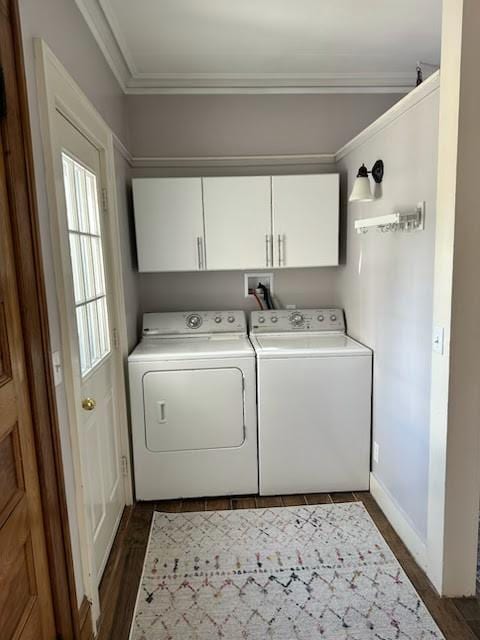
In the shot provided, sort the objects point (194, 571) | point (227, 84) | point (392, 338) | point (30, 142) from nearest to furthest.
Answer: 1. point (30, 142)
2. point (194, 571)
3. point (392, 338)
4. point (227, 84)

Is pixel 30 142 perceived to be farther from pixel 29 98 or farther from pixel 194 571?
pixel 194 571

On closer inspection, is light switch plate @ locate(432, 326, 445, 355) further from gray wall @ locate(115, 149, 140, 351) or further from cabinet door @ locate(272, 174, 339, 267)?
gray wall @ locate(115, 149, 140, 351)

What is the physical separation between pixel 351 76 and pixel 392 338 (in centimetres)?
183

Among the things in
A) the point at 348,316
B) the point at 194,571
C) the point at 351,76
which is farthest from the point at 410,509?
the point at 351,76

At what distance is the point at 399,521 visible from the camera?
2135 mm

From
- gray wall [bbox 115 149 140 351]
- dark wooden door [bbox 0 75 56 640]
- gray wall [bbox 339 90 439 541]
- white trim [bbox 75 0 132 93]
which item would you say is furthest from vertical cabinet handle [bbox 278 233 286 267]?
dark wooden door [bbox 0 75 56 640]

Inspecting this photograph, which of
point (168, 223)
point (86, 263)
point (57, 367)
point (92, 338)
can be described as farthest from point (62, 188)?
point (168, 223)

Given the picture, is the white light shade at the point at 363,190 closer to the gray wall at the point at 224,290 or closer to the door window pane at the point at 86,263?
the gray wall at the point at 224,290

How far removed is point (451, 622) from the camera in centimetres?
162

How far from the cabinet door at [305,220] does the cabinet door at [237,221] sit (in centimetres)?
7

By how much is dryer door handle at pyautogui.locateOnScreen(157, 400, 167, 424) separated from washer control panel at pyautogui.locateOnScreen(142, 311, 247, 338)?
0.61m

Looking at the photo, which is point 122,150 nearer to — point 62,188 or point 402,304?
point 62,188

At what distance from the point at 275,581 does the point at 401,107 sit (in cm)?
219

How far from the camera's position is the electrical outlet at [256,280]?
3.07 metres
